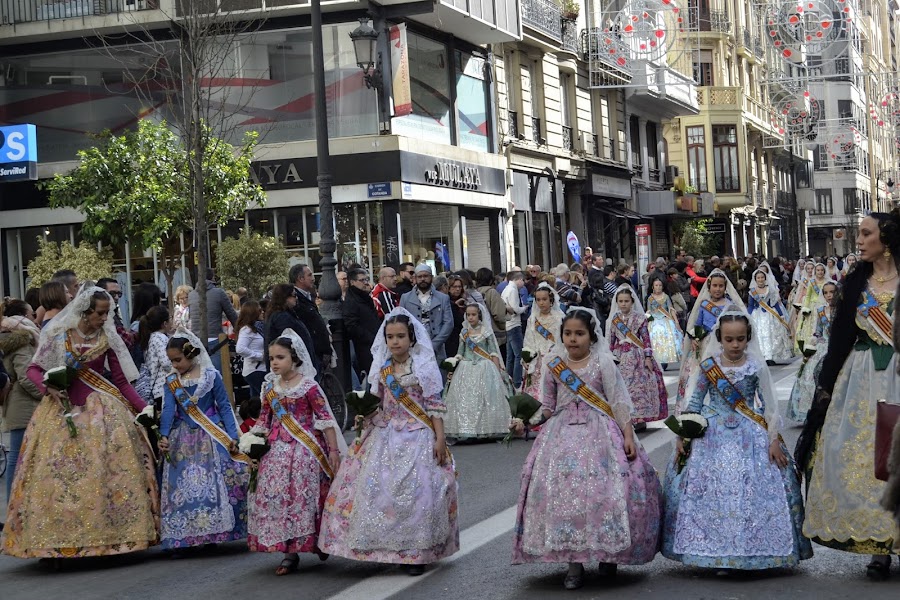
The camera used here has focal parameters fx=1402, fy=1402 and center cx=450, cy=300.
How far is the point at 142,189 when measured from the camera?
2470 centimetres

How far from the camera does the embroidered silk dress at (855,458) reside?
714 cm

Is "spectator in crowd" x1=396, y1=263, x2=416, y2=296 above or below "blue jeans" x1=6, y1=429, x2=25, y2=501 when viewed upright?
above

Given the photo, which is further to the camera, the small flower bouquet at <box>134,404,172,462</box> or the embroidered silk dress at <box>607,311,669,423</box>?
the embroidered silk dress at <box>607,311,669,423</box>

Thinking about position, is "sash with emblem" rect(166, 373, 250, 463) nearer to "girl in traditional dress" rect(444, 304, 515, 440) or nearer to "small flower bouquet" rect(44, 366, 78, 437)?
"small flower bouquet" rect(44, 366, 78, 437)

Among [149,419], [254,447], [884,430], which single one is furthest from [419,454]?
[884,430]

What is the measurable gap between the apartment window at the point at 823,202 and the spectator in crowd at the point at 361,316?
252 ft

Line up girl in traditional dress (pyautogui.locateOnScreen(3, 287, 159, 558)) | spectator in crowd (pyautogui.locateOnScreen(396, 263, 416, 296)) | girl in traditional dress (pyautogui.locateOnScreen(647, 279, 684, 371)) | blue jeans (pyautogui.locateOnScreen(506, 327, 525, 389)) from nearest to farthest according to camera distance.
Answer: girl in traditional dress (pyautogui.locateOnScreen(3, 287, 159, 558))
spectator in crowd (pyautogui.locateOnScreen(396, 263, 416, 296))
blue jeans (pyautogui.locateOnScreen(506, 327, 525, 389))
girl in traditional dress (pyautogui.locateOnScreen(647, 279, 684, 371))

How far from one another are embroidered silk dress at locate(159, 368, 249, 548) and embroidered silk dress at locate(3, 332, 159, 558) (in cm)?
14

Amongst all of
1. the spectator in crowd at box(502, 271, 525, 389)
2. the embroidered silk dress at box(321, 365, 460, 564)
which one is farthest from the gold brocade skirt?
the spectator in crowd at box(502, 271, 525, 389)

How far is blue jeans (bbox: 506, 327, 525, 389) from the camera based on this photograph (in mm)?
18547

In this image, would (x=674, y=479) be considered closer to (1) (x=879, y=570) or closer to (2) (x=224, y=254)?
(1) (x=879, y=570)

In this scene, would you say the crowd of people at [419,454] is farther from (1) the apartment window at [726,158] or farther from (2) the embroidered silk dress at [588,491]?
(1) the apartment window at [726,158]

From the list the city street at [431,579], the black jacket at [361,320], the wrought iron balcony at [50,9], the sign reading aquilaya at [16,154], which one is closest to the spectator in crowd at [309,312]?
the black jacket at [361,320]

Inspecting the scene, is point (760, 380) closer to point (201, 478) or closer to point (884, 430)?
point (884, 430)
